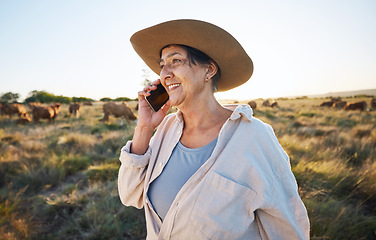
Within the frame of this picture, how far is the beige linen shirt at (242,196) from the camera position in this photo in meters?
1.24

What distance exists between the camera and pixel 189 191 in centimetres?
137

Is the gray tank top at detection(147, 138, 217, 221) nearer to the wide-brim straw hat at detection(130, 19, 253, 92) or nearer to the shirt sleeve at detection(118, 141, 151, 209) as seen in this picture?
the shirt sleeve at detection(118, 141, 151, 209)

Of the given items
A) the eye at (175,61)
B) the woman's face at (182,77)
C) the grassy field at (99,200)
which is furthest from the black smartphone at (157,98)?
the grassy field at (99,200)

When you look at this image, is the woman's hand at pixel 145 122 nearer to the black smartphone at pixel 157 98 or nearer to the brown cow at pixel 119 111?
the black smartphone at pixel 157 98

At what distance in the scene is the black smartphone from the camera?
208 cm

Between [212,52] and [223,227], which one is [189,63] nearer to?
[212,52]

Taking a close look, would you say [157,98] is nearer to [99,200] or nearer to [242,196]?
[242,196]

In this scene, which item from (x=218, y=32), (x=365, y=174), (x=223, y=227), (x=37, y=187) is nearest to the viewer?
(x=223, y=227)

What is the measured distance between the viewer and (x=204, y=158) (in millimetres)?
1579

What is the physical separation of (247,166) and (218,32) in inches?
46.7

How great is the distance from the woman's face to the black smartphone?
0.82ft

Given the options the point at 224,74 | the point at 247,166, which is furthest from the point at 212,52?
the point at 247,166

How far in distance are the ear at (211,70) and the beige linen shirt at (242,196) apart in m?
0.63

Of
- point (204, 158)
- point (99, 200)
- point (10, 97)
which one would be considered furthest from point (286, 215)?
point (10, 97)
